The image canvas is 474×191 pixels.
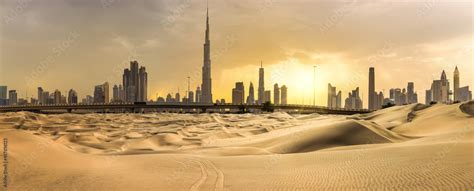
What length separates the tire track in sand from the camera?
6.84m

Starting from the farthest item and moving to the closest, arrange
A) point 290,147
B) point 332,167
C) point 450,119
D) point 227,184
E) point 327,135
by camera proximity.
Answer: point 450,119
point 327,135
point 290,147
point 332,167
point 227,184

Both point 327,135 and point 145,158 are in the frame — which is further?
point 327,135

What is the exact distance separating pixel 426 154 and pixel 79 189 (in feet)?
23.6

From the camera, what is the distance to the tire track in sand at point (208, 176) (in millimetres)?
6836

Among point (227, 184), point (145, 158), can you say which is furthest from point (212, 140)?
point (227, 184)

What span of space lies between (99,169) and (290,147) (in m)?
8.42

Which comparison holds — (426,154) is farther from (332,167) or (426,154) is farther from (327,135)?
(327,135)

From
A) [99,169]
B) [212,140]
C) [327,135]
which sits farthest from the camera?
[212,140]

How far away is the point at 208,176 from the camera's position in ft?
26.0

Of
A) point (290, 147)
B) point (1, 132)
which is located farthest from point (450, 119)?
point (1, 132)

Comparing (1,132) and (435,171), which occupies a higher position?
(1,132)

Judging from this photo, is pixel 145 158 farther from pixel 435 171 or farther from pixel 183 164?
pixel 435 171

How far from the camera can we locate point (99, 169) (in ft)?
25.7

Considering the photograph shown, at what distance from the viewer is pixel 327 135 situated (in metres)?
16.4
